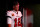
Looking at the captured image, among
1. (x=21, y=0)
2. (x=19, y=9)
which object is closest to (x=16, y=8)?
(x=19, y=9)

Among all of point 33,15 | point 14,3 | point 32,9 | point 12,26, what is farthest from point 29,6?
point 12,26

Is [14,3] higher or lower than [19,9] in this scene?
higher

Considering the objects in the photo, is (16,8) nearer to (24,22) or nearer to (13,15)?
(13,15)

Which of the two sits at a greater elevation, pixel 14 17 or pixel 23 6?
pixel 23 6

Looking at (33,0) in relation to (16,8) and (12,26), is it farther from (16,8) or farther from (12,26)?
(12,26)

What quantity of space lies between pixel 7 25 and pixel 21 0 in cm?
55

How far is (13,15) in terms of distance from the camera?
4.21 feet

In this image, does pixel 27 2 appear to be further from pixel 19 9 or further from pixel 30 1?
pixel 19 9

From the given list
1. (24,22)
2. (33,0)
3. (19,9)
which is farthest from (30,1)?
(24,22)

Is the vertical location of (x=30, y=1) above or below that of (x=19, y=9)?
above

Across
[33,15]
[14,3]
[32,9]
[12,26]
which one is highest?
[14,3]

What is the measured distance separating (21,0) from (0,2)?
1.33ft

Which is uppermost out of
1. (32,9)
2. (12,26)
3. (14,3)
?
(14,3)

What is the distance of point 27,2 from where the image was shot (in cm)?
131
